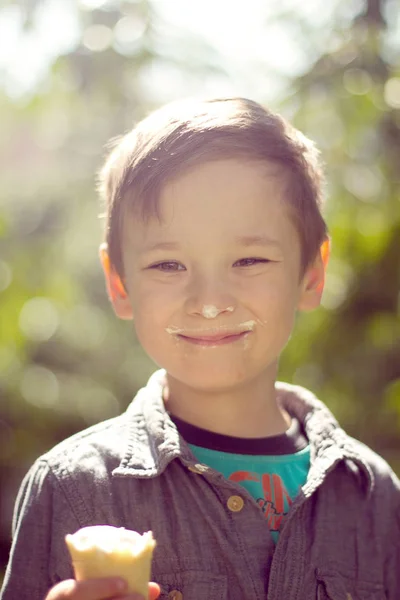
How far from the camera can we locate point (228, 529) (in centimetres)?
194

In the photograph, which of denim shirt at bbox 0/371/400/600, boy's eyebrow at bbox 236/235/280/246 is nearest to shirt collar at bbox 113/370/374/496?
denim shirt at bbox 0/371/400/600

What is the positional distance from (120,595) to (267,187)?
1.09m

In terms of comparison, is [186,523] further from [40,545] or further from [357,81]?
[357,81]

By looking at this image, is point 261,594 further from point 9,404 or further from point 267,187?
point 9,404

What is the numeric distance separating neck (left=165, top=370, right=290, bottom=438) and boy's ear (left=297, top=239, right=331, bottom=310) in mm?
260

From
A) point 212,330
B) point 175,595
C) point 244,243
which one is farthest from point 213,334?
point 175,595

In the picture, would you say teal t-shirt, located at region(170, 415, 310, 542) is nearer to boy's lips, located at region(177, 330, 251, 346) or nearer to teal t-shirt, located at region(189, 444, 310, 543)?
teal t-shirt, located at region(189, 444, 310, 543)

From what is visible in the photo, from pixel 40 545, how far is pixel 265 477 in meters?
0.60

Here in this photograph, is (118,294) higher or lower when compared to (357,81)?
lower

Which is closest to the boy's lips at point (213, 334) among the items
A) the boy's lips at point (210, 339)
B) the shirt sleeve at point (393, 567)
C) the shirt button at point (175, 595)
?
the boy's lips at point (210, 339)

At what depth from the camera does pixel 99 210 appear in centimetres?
477

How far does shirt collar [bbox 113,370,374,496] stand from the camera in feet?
6.44

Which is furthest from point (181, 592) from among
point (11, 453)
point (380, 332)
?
point (11, 453)

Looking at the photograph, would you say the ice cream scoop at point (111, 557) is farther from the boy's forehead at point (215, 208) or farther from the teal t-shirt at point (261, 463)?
the boy's forehead at point (215, 208)
